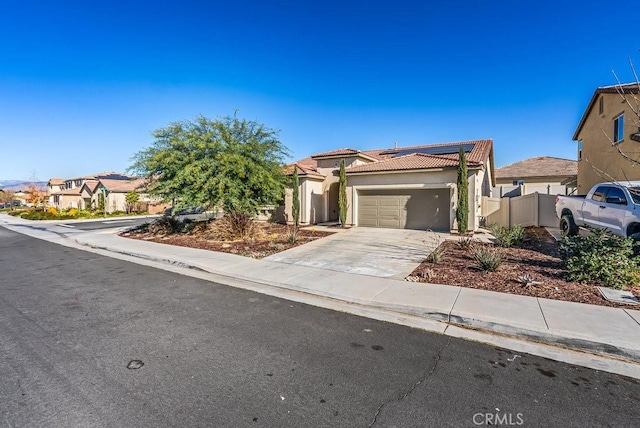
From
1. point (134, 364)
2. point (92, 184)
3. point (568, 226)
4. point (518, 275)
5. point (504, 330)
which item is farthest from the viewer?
point (92, 184)

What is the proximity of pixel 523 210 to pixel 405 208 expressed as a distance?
6.32m

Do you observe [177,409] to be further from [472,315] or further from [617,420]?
[472,315]

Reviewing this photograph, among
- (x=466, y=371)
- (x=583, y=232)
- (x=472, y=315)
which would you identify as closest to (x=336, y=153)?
(x=583, y=232)

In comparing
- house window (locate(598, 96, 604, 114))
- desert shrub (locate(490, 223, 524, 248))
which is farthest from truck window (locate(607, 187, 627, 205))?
house window (locate(598, 96, 604, 114))

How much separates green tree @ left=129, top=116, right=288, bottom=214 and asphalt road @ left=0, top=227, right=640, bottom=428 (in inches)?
359

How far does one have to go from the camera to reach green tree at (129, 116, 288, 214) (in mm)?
14430

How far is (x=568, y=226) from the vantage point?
39.1ft

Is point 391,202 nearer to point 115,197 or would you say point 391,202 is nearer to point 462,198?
point 462,198

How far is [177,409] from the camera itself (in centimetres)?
306

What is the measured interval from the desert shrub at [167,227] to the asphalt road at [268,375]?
1104 centimetres

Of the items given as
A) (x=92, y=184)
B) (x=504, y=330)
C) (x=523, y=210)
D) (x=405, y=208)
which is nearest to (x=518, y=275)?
(x=504, y=330)

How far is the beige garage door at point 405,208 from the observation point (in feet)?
55.7

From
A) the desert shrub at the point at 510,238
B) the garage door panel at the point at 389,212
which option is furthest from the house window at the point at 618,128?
the garage door panel at the point at 389,212

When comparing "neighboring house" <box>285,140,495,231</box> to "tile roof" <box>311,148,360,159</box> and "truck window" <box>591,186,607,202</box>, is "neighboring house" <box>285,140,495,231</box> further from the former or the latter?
"truck window" <box>591,186,607,202</box>
